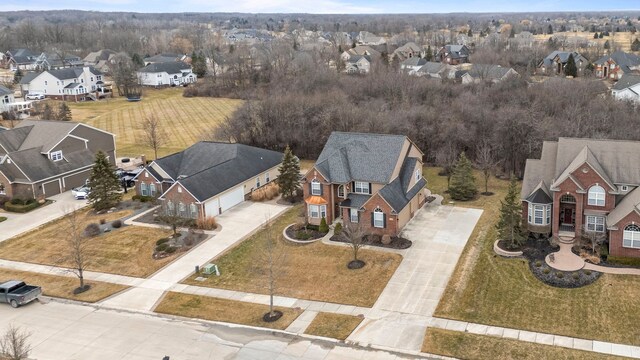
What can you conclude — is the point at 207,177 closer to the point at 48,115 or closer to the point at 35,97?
the point at 48,115

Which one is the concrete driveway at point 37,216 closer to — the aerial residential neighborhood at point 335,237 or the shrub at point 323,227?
the aerial residential neighborhood at point 335,237

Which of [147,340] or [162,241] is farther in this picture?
[162,241]

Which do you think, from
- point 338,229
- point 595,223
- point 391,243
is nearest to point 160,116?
point 338,229

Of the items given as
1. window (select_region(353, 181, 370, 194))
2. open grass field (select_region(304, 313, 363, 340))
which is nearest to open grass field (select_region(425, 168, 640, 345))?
open grass field (select_region(304, 313, 363, 340))

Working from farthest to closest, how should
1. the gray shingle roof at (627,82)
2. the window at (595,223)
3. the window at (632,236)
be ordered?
1. the gray shingle roof at (627,82)
2. the window at (595,223)
3. the window at (632,236)

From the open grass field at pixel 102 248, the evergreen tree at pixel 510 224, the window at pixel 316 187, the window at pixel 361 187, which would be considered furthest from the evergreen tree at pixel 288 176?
the evergreen tree at pixel 510 224

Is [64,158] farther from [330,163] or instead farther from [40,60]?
[40,60]

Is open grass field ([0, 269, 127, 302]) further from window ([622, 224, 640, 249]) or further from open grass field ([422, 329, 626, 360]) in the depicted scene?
window ([622, 224, 640, 249])
